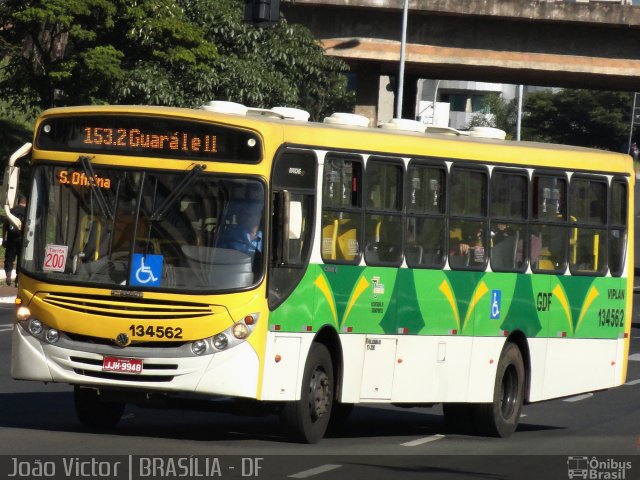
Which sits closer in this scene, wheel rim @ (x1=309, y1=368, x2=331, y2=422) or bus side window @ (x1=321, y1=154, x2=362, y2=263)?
wheel rim @ (x1=309, y1=368, x2=331, y2=422)

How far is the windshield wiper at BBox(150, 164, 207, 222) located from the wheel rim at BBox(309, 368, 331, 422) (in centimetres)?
184

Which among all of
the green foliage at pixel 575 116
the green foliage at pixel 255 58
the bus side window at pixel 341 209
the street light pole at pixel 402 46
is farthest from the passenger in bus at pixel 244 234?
the green foliage at pixel 575 116

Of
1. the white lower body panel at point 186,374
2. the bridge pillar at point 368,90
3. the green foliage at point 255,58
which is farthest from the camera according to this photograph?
the bridge pillar at point 368,90

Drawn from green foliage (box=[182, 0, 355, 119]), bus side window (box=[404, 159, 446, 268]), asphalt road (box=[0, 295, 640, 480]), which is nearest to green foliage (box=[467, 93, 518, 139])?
green foliage (box=[182, 0, 355, 119])

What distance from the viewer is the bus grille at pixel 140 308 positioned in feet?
39.3

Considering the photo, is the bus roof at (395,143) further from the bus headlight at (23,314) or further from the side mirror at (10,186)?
the bus headlight at (23,314)

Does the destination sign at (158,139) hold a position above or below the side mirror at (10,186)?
above

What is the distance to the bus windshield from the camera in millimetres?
12086

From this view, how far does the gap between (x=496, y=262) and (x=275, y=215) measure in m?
3.40

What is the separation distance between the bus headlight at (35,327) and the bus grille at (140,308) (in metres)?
0.38

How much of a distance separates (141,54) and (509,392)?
68.3 feet

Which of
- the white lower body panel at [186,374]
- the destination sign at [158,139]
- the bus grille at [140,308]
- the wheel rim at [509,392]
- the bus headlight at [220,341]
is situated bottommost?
the wheel rim at [509,392]

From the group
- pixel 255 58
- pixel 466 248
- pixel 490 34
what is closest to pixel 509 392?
pixel 466 248

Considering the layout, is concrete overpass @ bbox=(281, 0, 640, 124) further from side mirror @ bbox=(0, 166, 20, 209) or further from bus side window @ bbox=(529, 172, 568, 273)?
side mirror @ bbox=(0, 166, 20, 209)
